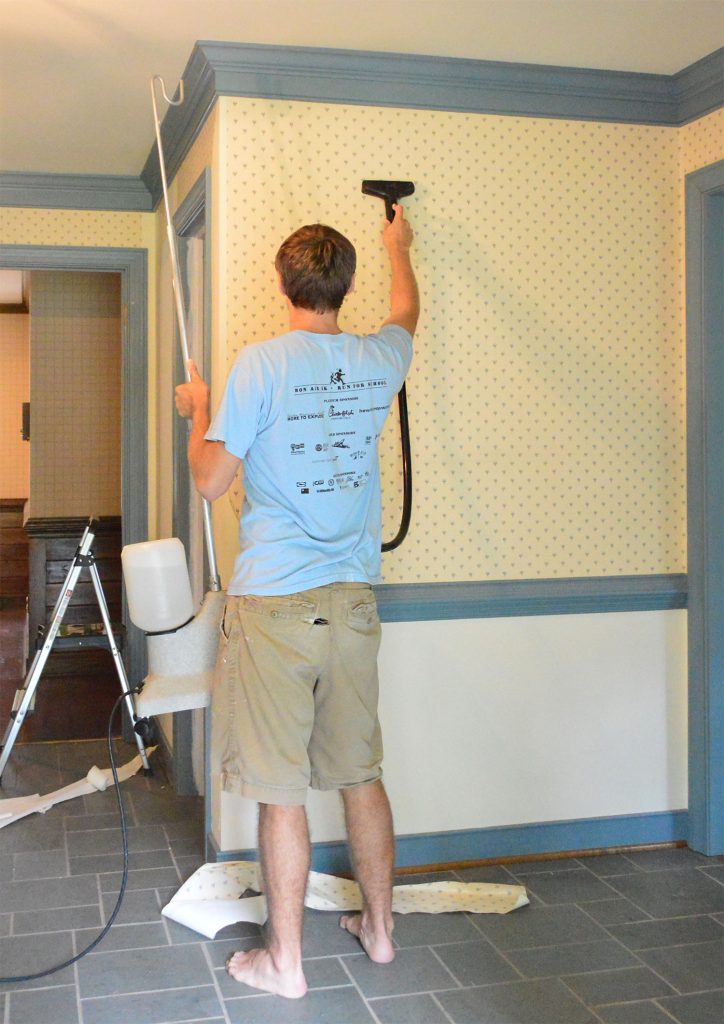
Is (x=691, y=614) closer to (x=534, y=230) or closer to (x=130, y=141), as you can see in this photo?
(x=534, y=230)

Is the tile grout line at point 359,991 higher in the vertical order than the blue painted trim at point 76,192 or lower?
lower

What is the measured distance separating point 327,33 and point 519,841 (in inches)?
94.7

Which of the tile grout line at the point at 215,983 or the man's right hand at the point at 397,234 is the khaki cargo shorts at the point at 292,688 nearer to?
the tile grout line at the point at 215,983

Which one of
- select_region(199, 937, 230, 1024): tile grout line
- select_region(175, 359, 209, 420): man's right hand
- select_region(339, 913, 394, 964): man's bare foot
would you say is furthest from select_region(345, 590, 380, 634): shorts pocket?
select_region(199, 937, 230, 1024): tile grout line

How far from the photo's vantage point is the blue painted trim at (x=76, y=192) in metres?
4.61

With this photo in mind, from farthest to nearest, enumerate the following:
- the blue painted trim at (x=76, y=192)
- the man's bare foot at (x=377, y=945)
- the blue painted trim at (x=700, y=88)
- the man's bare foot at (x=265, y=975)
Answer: the blue painted trim at (x=76, y=192) → the blue painted trim at (x=700, y=88) → the man's bare foot at (x=377, y=945) → the man's bare foot at (x=265, y=975)

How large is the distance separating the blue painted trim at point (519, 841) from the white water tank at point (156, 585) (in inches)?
33.9

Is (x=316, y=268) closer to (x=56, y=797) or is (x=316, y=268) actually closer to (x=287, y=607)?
(x=287, y=607)

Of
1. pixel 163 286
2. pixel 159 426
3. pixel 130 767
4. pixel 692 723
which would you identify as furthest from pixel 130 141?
pixel 692 723

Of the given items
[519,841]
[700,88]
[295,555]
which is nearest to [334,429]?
Result: [295,555]

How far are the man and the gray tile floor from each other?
0.15 metres

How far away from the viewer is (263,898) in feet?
9.64

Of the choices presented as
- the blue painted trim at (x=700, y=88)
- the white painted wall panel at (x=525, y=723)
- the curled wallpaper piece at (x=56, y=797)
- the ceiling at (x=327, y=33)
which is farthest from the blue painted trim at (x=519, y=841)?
the ceiling at (x=327, y=33)

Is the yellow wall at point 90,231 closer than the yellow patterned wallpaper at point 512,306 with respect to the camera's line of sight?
No
